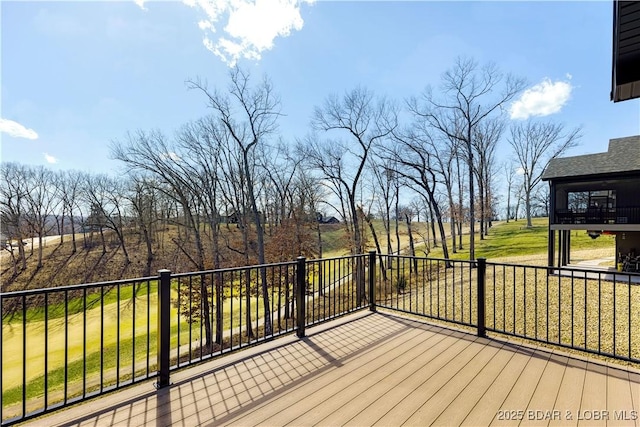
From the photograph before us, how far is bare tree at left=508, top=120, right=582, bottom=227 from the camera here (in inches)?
1004

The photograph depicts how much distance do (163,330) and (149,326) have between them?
14 centimetres

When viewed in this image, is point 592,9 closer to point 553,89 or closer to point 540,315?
point 540,315

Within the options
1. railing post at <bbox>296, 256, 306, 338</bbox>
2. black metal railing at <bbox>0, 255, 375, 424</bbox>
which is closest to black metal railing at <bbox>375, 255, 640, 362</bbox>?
black metal railing at <bbox>0, 255, 375, 424</bbox>

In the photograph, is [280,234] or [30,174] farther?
[30,174]

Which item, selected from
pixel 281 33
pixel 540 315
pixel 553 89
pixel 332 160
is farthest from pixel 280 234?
pixel 553 89

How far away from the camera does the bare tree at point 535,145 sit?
25500 mm

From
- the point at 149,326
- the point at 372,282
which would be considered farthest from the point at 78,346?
the point at 372,282

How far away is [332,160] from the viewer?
16.0m

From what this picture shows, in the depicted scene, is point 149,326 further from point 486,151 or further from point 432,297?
point 486,151

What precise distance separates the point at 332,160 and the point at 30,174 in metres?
22.9

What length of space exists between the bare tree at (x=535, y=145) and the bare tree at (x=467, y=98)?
573 inches

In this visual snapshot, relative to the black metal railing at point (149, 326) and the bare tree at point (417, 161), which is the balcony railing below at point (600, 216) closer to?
the bare tree at point (417, 161)

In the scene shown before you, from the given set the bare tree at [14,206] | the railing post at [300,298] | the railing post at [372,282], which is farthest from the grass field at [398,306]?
the bare tree at [14,206]

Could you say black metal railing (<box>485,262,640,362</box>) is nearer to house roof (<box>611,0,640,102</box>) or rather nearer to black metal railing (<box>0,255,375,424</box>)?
house roof (<box>611,0,640,102</box>)
